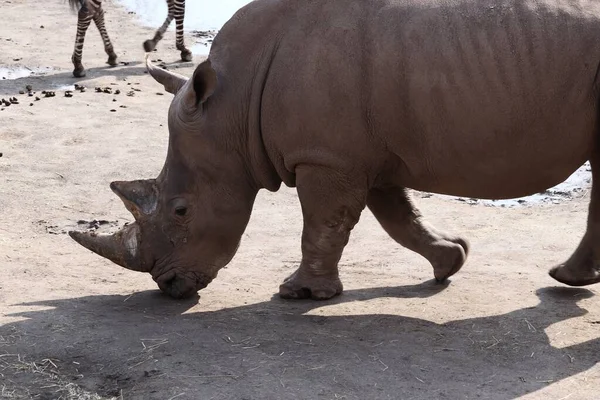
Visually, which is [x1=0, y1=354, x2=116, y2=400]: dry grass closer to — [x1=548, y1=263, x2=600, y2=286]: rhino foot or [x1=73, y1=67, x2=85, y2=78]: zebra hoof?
[x1=548, y1=263, x2=600, y2=286]: rhino foot

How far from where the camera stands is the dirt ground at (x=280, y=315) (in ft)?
18.2

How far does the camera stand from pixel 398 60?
6062 mm

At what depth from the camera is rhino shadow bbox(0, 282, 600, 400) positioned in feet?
18.0

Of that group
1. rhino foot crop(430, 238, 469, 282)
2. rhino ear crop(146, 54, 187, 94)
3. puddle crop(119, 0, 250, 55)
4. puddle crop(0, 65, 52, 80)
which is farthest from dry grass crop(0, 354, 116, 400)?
puddle crop(119, 0, 250, 55)

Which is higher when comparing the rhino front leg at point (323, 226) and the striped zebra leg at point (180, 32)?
the rhino front leg at point (323, 226)

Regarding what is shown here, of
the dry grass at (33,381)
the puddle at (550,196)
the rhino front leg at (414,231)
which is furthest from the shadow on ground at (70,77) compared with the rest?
the dry grass at (33,381)

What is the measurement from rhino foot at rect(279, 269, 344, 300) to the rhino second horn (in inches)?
39.2

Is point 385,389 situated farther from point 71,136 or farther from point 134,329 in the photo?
point 71,136

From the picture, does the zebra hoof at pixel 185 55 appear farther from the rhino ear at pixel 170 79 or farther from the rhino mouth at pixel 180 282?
the rhino mouth at pixel 180 282

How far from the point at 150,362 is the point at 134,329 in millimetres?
567

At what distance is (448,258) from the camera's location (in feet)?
23.8

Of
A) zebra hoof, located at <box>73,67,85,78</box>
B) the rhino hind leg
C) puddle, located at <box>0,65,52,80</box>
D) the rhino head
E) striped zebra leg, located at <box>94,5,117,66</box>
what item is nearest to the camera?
the rhino head

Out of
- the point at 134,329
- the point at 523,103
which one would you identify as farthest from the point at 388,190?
the point at 134,329

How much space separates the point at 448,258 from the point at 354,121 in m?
1.52
